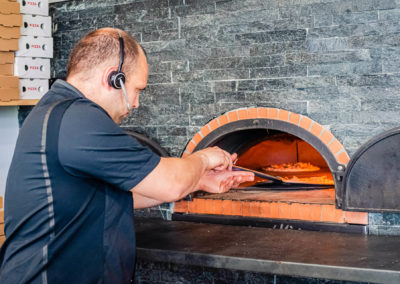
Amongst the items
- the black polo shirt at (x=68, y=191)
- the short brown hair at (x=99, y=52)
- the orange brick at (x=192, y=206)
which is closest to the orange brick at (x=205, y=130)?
the orange brick at (x=192, y=206)

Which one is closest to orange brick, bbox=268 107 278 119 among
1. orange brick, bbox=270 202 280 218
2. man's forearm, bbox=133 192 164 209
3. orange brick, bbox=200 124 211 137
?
orange brick, bbox=200 124 211 137

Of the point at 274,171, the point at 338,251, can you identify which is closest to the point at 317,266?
the point at 338,251

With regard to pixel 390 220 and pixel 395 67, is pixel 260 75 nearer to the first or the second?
pixel 395 67

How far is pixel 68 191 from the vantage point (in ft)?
5.28

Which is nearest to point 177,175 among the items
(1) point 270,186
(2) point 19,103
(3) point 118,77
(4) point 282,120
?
(3) point 118,77

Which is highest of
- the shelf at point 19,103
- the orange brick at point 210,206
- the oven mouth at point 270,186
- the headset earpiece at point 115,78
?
the headset earpiece at point 115,78

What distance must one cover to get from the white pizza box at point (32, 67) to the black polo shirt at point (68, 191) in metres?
2.32

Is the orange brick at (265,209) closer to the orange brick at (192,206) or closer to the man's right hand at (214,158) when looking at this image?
the orange brick at (192,206)

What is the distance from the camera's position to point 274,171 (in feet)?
13.1

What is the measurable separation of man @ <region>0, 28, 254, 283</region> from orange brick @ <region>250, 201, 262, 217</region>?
1.57m

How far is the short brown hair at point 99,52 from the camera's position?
1.74m

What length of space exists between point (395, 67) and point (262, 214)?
3.95 feet

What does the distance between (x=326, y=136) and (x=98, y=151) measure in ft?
5.95

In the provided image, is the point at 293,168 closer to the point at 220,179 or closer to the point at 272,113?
the point at 272,113
